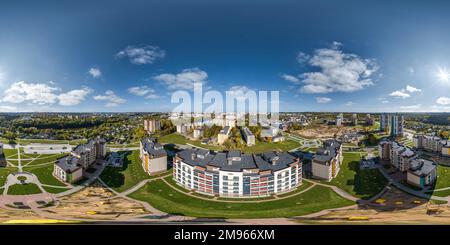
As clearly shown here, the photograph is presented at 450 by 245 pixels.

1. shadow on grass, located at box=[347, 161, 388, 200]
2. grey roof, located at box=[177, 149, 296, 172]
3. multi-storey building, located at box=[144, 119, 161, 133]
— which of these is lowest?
shadow on grass, located at box=[347, 161, 388, 200]

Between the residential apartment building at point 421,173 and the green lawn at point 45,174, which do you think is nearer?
the green lawn at point 45,174

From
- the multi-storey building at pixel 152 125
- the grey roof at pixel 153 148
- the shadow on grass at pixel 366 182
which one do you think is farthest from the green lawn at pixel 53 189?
the shadow on grass at pixel 366 182

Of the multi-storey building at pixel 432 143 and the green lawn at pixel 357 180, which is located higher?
the multi-storey building at pixel 432 143

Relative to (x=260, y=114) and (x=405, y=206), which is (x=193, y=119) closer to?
(x=260, y=114)

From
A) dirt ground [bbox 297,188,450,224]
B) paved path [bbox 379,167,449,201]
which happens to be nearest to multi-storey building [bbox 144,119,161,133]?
dirt ground [bbox 297,188,450,224]

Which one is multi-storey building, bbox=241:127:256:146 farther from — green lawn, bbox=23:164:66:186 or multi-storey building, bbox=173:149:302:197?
green lawn, bbox=23:164:66:186

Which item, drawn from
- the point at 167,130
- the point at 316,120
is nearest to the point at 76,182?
the point at 167,130

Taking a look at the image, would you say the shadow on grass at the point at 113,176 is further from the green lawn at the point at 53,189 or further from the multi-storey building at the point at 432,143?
the multi-storey building at the point at 432,143

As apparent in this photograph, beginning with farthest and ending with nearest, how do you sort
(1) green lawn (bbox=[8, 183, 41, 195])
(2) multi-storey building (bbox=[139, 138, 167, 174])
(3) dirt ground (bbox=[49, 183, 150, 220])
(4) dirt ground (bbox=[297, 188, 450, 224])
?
(2) multi-storey building (bbox=[139, 138, 167, 174]) → (1) green lawn (bbox=[8, 183, 41, 195]) → (3) dirt ground (bbox=[49, 183, 150, 220]) → (4) dirt ground (bbox=[297, 188, 450, 224])
